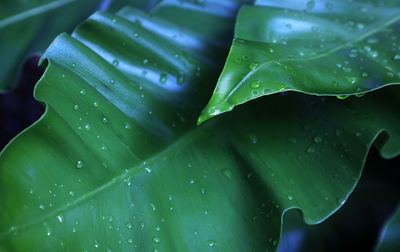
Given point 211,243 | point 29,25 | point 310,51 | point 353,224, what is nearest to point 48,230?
point 211,243

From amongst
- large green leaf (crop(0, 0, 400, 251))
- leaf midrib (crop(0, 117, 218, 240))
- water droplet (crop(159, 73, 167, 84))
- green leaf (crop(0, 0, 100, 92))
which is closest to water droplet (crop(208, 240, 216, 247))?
large green leaf (crop(0, 0, 400, 251))

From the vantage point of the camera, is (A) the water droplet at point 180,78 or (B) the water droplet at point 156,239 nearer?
(B) the water droplet at point 156,239

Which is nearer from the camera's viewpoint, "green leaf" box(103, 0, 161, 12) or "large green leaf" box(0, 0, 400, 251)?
"large green leaf" box(0, 0, 400, 251)

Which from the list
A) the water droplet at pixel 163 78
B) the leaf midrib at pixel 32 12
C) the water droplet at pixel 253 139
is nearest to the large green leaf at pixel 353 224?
the water droplet at pixel 253 139

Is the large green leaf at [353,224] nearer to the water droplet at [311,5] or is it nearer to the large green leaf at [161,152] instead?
the large green leaf at [161,152]

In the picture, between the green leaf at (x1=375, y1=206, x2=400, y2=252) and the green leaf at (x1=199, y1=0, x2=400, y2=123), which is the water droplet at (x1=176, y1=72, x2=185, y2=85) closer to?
A: the green leaf at (x1=199, y1=0, x2=400, y2=123)

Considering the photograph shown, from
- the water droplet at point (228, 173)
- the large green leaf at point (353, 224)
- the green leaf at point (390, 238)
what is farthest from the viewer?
the large green leaf at point (353, 224)
